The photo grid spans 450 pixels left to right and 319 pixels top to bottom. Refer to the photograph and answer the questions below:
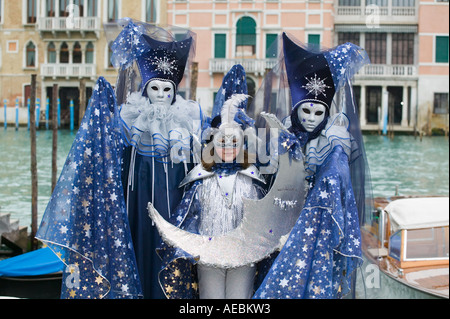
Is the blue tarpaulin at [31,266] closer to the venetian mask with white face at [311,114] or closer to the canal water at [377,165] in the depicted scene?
the venetian mask with white face at [311,114]

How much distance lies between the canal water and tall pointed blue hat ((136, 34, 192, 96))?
698cm

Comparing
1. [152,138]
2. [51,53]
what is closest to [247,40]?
[51,53]

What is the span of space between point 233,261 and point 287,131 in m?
0.53

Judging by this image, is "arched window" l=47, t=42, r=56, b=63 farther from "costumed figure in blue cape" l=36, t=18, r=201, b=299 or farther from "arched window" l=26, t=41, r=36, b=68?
"costumed figure in blue cape" l=36, t=18, r=201, b=299

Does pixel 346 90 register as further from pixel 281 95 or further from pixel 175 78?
pixel 175 78

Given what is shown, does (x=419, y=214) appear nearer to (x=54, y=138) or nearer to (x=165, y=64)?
(x=165, y=64)

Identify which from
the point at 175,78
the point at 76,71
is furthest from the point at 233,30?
the point at 175,78

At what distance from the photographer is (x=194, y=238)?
2137 mm

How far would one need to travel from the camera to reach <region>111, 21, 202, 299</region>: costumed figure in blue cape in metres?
2.38

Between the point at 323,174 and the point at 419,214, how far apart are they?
273 cm

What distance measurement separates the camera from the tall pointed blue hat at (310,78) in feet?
7.25

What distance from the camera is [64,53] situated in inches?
602

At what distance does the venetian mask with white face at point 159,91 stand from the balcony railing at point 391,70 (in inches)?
698
